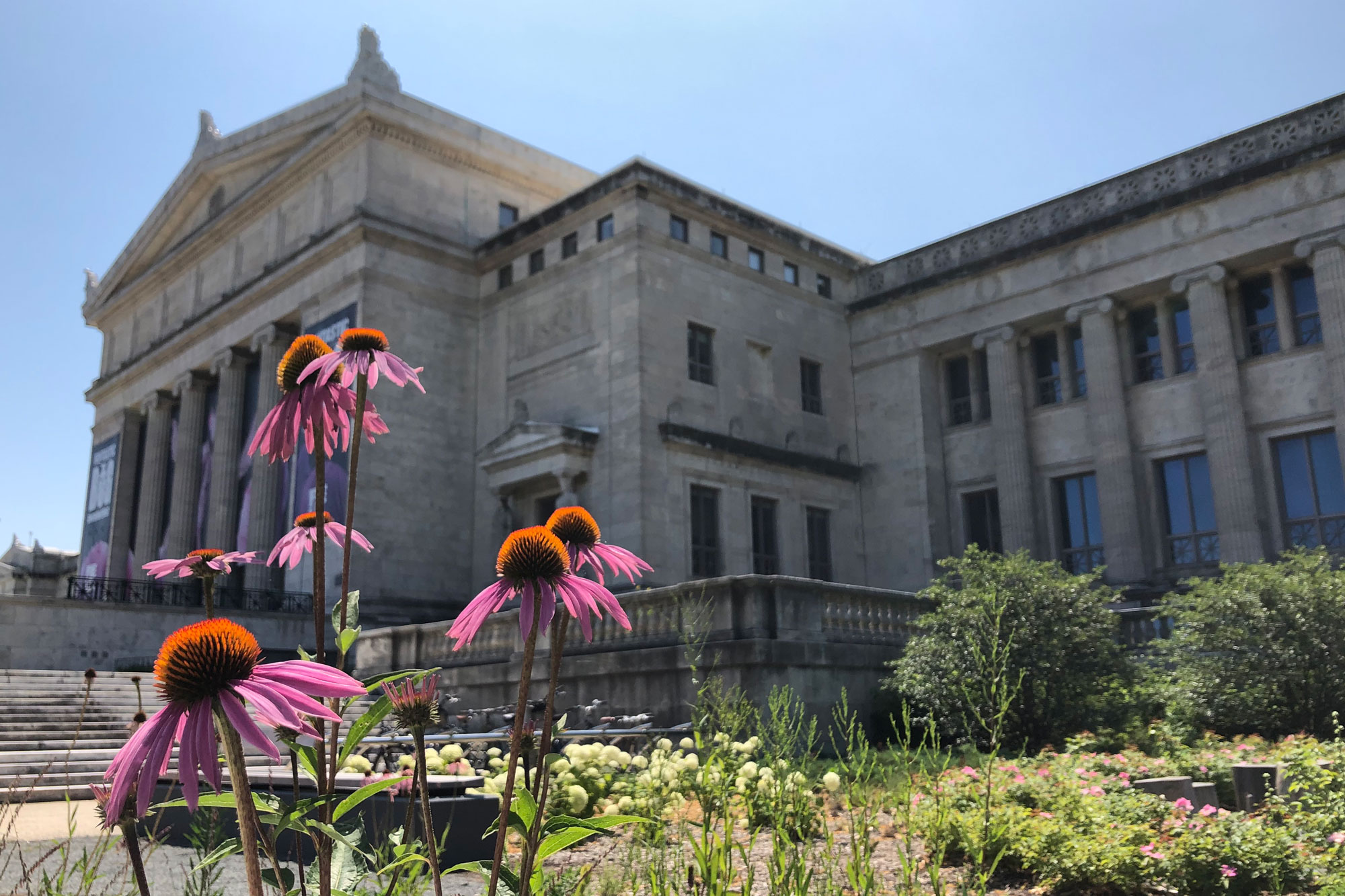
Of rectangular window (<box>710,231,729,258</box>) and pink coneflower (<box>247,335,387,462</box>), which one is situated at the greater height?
rectangular window (<box>710,231,729,258</box>)

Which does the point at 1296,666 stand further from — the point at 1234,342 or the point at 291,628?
the point at 291,628

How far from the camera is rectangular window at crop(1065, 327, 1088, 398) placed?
31.8 m

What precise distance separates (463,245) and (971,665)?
25382 millimetres

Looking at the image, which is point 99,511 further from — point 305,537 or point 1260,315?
point 305,537

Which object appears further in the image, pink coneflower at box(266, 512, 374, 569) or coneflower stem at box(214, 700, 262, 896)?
pink coneflower at box(266, 512, 374, 569)

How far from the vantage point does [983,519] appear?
1313 inches

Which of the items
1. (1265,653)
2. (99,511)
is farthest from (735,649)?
(99,511)

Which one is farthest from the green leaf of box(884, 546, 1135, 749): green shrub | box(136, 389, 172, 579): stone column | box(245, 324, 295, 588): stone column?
box(136, 389, 172, 579): stone column

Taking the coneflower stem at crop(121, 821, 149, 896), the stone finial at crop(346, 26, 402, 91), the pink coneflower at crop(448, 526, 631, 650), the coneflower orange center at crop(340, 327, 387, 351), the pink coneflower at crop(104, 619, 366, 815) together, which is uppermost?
the stone finial at crop(346, 26, 402, 91)

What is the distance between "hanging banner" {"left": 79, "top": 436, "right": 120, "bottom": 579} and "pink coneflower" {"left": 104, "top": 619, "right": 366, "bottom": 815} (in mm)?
50903

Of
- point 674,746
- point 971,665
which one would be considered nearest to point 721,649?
point 674,746

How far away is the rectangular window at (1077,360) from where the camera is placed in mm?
31844

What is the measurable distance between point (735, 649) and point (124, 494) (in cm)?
4070

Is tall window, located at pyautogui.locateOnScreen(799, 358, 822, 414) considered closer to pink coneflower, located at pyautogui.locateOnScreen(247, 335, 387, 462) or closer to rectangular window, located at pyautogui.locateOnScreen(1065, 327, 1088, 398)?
rectangular window, located at pyautogui.locateOnScreen(1065, 327, 1088, 398)
